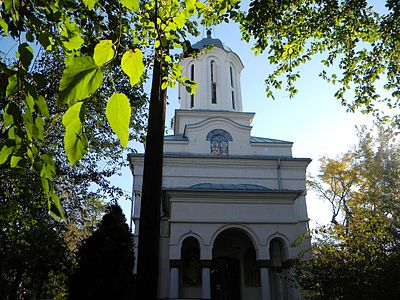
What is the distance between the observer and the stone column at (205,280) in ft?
43.4

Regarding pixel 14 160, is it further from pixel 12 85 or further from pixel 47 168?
pixel 12 85

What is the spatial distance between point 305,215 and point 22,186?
1464cm

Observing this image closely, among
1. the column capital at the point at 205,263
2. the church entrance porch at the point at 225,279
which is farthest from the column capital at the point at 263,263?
the church entrance porch at the point at 225,279

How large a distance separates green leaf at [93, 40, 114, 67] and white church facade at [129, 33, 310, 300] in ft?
41.7

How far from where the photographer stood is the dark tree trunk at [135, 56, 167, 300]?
3680 millimetres

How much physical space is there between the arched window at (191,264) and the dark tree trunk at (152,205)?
12.2 meters

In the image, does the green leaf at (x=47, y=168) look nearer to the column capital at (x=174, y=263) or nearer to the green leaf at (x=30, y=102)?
the green leaf at (x=30, y=102)

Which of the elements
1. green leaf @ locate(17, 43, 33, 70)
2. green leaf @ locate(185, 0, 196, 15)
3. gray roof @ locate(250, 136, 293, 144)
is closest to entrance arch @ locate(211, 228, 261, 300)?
gray roof @ locate(250, 136, 293, 144)

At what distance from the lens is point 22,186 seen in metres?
7.35

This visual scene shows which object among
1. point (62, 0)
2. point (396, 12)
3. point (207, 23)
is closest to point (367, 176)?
point (396, 12)

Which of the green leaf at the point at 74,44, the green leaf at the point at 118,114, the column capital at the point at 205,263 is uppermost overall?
the column capital at the point at 205,263

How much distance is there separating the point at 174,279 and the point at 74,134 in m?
13.9

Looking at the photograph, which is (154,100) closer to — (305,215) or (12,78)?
(12,78)

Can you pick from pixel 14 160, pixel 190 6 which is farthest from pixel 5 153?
pixel 190 6
